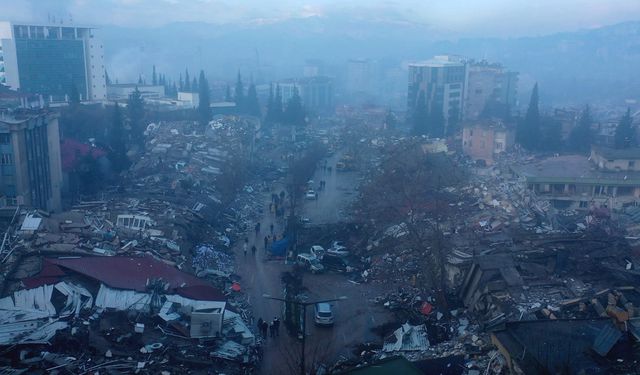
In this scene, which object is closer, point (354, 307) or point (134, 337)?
point (134, 337)

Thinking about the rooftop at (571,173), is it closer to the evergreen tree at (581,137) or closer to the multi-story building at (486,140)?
A: the multi-story building at (486,140)

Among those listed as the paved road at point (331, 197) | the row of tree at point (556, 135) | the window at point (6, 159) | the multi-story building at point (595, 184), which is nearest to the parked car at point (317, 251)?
the paved road at point (331, 197)

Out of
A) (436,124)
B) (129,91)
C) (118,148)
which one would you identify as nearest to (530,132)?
(436,124)

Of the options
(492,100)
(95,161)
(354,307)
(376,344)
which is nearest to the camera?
(376,344)

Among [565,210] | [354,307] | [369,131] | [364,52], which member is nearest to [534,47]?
[364,52]

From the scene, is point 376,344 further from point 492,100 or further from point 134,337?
point 492,100

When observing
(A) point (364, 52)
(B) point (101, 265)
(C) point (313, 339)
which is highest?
(A) point (364, 52)
